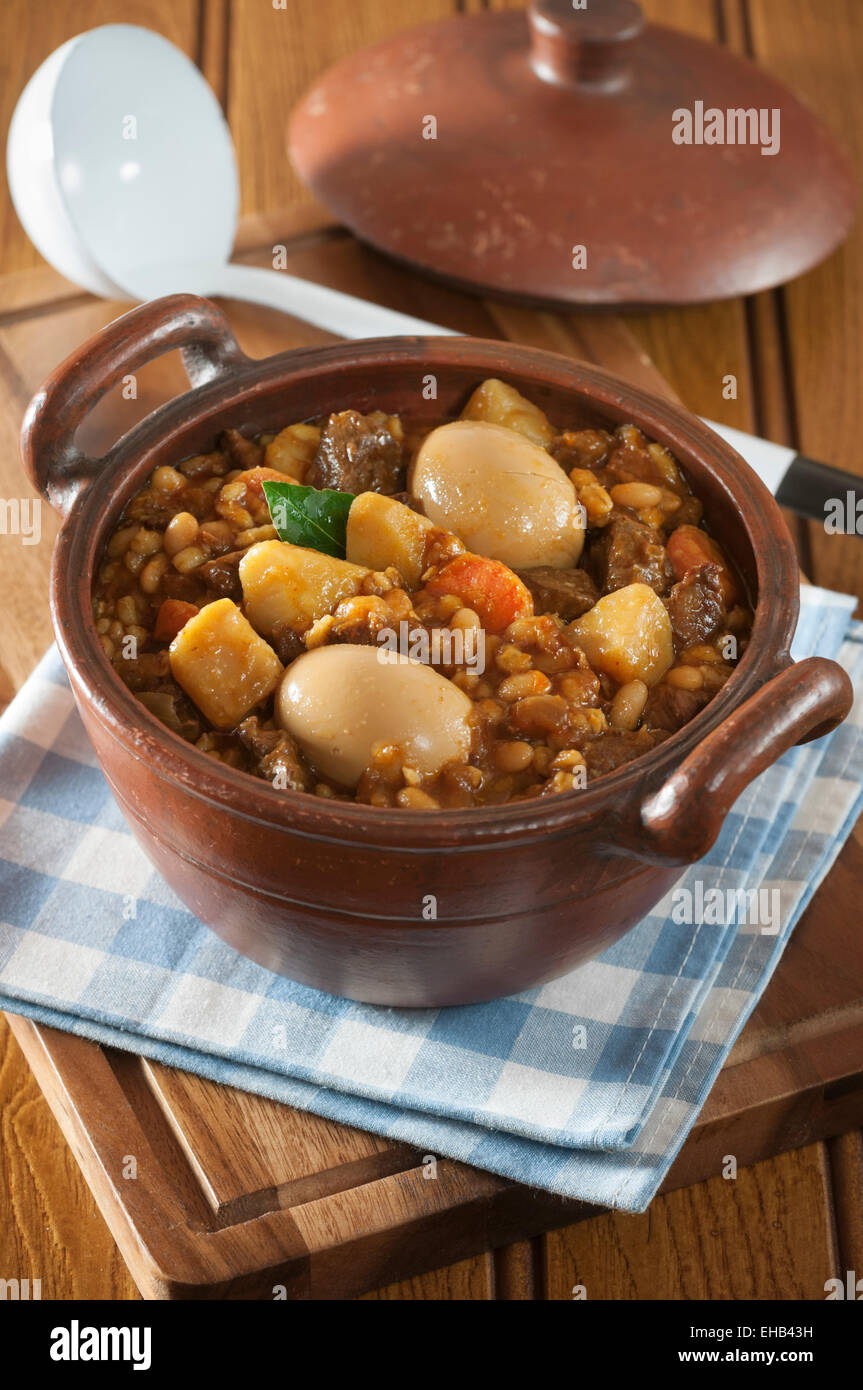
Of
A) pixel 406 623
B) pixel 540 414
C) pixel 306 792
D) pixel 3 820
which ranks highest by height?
pixel 540 414

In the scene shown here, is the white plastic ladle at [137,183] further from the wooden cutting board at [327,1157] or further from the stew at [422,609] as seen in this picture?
the wooden cutting board at [327,1157]

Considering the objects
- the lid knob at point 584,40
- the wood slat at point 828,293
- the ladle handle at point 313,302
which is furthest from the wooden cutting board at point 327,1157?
the lid knob at point 584,40

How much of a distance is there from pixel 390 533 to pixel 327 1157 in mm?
749

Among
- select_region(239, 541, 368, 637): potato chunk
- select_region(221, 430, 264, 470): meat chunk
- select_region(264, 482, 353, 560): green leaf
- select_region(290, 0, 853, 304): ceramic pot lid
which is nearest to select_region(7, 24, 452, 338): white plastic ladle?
select_region(290, 0, 853, 304): ceramic pot lid

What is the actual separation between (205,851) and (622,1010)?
2.00 ft

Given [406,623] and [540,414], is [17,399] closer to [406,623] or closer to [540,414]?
[540,414]

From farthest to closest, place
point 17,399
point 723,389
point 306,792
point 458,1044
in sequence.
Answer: point 723,389 → point 17,399 → point 458,1044 → point 306,792

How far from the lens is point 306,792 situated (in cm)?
156

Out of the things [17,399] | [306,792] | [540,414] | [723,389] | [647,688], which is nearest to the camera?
[306,792]

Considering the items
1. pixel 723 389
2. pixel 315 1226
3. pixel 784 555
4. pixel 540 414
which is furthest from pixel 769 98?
pixel 315 1226

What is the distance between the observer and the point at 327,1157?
172 cm

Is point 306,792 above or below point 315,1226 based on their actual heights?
above

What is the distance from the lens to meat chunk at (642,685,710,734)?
1.63 metres

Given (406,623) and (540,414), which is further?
(540,414)
